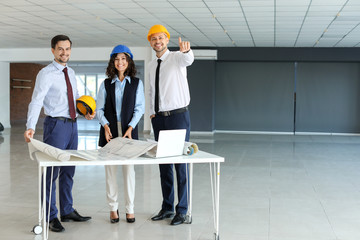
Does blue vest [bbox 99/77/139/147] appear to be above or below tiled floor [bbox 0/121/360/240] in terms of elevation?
above

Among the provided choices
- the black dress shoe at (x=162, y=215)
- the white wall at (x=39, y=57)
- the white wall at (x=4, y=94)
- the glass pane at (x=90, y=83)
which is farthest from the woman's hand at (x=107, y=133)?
the glass pane at (x=90, y=83)

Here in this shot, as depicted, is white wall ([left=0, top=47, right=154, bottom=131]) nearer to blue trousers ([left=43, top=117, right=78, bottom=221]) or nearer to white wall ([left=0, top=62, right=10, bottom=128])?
white wall ([left=0, top=62, right=10, bottom=128])

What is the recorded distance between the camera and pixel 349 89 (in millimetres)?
13852

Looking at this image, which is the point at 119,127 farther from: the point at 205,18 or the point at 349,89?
the point at 349,89

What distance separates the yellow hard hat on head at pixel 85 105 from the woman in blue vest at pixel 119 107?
76mm

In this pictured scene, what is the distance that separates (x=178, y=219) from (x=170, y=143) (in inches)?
37.7

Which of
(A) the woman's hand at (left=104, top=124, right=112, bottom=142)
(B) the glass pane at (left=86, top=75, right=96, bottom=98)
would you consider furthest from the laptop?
(B) the glass pane at (left=86, top=75, right=96, bottom=98)

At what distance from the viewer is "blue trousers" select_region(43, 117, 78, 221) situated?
3422 millimetres

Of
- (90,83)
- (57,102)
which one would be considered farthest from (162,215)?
(90,83)

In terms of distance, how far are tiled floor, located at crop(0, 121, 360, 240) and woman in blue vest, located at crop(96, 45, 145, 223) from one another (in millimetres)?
327

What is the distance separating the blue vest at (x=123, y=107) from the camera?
3.51 m

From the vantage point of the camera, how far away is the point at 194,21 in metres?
9.31

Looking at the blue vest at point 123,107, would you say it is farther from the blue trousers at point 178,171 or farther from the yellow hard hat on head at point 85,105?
the blue trousers at point 178,171

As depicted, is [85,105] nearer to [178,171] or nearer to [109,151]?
[109,151]
